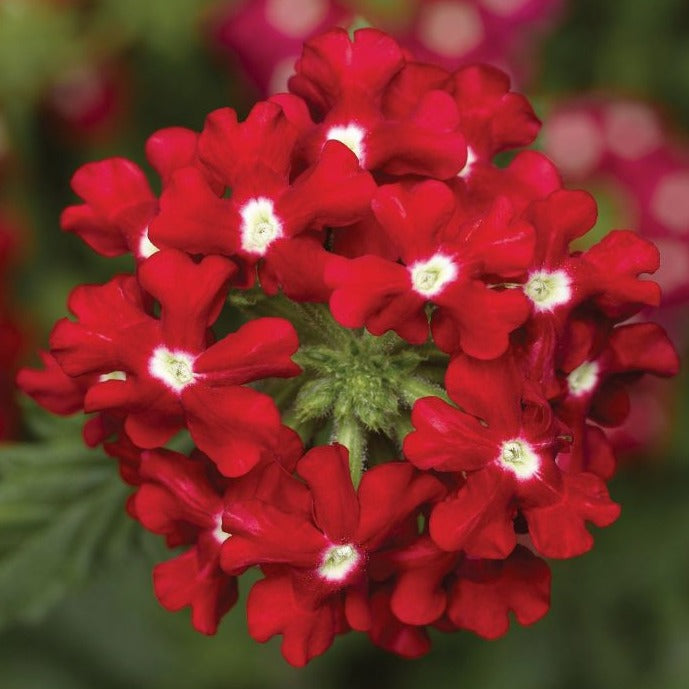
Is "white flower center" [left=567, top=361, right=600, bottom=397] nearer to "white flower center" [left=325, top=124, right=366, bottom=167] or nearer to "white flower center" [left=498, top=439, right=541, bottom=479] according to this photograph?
"white flower center" [left=498, top=439, right=541, bottom=479]

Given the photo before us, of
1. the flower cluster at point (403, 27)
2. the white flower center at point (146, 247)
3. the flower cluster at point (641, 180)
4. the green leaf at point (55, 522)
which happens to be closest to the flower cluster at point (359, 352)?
the white flower center at point (146, 247)

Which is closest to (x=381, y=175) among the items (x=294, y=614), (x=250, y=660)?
(x=294, y=614)

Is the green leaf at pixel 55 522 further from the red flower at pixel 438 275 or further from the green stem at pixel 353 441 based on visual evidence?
the red flower at pixel 438 275

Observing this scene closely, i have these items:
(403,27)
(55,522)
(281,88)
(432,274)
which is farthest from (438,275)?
(403,27)

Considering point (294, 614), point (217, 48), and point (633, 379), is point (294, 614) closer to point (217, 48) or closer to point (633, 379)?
point (633, 379)

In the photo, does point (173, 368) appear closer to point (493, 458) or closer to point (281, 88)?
point (493, 458)

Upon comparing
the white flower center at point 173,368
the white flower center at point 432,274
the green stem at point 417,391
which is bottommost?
the green stem at point 417,391
